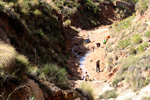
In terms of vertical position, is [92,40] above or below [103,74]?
above

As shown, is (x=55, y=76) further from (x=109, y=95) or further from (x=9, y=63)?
(x=109, y=95)

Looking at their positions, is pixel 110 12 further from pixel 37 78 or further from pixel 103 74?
pixel 37 78

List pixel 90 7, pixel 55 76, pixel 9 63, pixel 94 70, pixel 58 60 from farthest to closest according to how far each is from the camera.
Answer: pixel 90 7 → pixel 94 70 → pixel 58 60 → pixel 55 76 → pixel 9 63

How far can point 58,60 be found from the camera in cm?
1378

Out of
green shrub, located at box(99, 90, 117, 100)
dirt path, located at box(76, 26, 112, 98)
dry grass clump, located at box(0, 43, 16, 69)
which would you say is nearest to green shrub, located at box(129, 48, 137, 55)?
dirt path, located at box(76, 26, 112, 98)

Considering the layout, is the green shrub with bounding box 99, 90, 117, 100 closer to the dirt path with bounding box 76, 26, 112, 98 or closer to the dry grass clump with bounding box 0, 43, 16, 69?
the dirt path with bounding box 76, 26, 112, 98

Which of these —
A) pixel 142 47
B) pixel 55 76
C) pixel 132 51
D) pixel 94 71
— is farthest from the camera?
pixel 94 71

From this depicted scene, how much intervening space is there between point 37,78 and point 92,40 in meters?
19.9

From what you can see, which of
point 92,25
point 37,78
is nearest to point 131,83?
point 37,78

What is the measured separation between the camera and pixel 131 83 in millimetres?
9914

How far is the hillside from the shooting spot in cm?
465

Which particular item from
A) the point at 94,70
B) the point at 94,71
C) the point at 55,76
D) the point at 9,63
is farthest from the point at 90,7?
the point at 9,63

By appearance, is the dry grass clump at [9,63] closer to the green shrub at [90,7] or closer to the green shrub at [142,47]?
the green shrub at [142,47]

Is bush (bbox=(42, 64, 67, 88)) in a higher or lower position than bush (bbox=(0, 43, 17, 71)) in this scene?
lower
